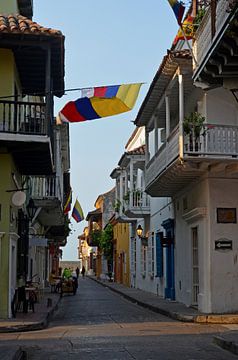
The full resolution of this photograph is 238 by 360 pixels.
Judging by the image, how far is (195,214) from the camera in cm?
1884

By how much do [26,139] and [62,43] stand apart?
2681mm

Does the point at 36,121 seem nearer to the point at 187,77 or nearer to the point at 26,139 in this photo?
the point at 26,139

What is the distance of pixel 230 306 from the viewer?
1791 cm

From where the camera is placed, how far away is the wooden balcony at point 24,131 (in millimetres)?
16025

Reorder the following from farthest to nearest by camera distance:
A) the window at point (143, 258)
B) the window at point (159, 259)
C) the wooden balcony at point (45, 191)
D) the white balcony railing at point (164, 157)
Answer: the window at point (143, 258), the window at point (159, 259), the wooden balcony at point (45, 191), the white balcony railing at point (164, 157)

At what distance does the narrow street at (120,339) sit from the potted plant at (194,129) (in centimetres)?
487

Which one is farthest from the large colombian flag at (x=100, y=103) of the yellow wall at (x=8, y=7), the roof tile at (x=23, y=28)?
the yellow wall at (x=8, y=7)

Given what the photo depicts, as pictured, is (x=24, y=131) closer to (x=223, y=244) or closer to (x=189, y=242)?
(x=223, y=244)

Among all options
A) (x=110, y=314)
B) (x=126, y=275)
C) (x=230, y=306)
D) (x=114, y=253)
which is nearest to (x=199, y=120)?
(x=230, y=306)

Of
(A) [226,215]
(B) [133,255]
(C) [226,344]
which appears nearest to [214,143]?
(A) [226,215]

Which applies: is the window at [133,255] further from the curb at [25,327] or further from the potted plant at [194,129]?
the curb at [25,327]

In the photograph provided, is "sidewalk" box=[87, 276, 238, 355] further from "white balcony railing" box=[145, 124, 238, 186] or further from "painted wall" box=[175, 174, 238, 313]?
"white balcony railing" box=[145, 124, 238, 186]

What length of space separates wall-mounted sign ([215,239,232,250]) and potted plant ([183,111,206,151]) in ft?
9.15

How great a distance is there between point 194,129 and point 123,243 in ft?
96.4
